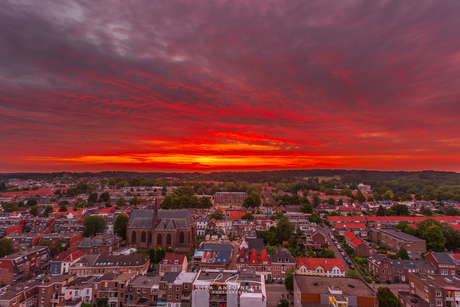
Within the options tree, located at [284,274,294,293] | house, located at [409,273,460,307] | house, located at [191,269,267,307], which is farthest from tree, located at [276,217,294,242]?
house, located at [409,273,460,307]

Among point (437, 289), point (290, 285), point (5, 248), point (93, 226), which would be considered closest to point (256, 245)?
point (290, 285)

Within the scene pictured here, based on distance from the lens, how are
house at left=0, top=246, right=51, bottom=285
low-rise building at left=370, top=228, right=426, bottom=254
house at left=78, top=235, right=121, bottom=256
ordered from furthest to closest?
1. low-rise building at left=370, top=228, right=426, bottom=254
2. house at left=78, top=235, right=121, bottom=256
3. house at left=0, top=246, right=51, bottom=285

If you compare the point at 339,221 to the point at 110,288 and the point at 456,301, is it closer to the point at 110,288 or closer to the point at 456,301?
the point at 456,301

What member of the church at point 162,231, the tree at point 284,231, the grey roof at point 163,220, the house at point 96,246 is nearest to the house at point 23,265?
the house at point 96,246

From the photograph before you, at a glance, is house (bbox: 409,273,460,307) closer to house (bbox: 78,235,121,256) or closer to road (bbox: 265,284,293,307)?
road (bbox: 265,284,293,307)

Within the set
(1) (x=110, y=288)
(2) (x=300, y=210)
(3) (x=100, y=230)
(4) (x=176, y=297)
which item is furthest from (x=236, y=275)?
(2) (x=300, y=210)

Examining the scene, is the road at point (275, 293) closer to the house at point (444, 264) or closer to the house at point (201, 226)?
the house at point (444, 264)
